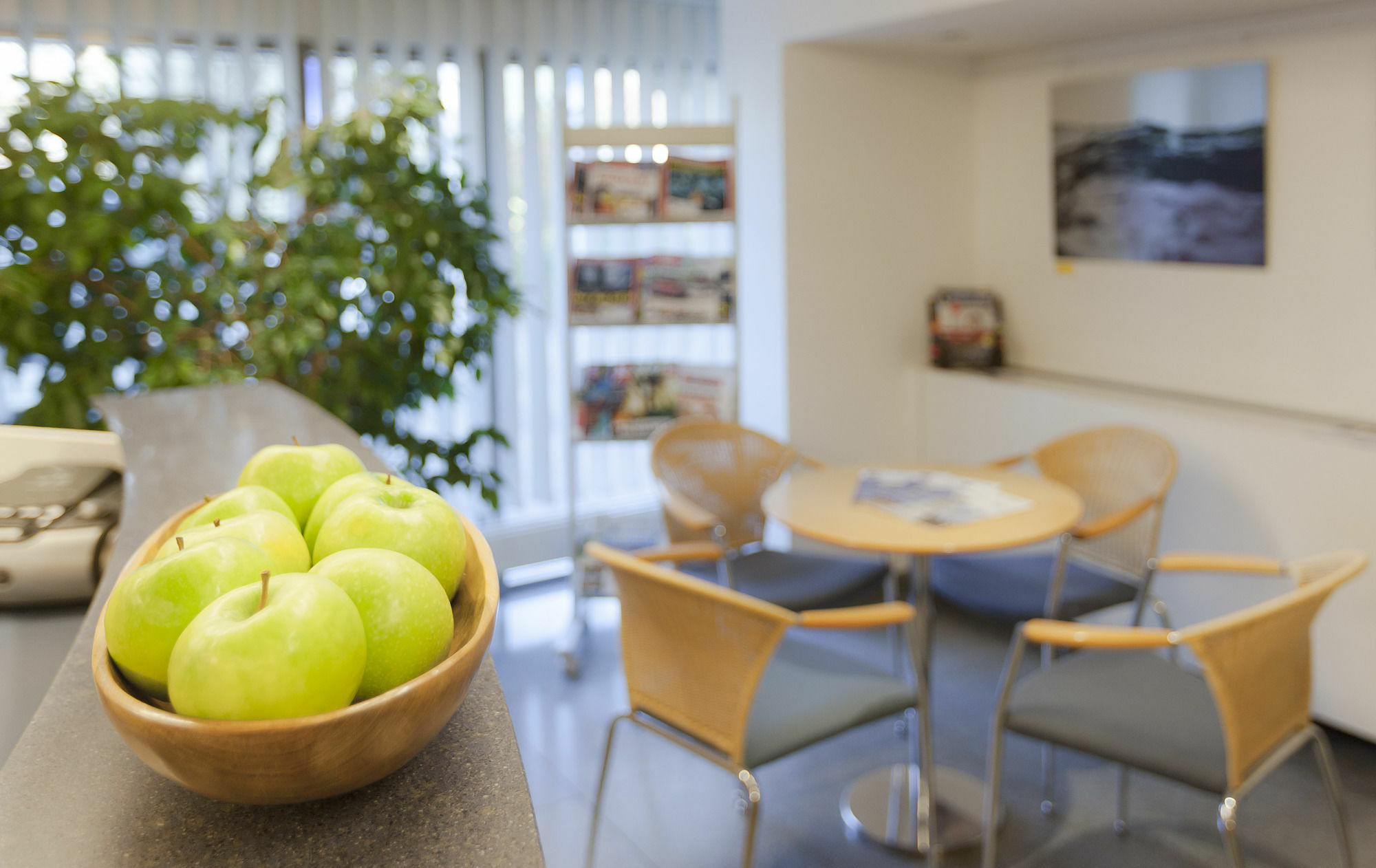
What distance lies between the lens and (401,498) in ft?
2.79

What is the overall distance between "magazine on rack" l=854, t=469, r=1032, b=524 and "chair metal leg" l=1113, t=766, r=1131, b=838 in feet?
2.32

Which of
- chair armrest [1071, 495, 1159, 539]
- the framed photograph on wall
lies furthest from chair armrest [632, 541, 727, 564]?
the framed photograph on wall

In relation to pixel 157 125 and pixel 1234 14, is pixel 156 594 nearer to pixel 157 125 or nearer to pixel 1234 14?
pixel 157 125

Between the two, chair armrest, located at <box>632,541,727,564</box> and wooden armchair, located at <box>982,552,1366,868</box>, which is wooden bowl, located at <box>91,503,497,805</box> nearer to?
wooden armchair, located at <box>982,552,1366,868</box>

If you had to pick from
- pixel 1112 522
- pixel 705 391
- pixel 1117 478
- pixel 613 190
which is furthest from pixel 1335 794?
pixel 613 190

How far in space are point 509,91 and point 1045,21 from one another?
2213mm

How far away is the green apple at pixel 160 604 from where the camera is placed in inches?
26.2

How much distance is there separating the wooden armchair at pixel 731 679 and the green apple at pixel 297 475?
3.99 ft

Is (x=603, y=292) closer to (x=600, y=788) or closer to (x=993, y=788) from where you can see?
(x=600, y=788)

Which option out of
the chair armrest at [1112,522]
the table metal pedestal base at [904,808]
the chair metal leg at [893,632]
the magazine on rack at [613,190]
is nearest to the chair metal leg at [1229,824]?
the table metal pedestal base at [904,808]

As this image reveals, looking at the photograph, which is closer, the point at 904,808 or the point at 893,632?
the point at 904,808

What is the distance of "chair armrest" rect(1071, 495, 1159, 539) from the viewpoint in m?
3.04

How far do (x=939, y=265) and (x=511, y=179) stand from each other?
1887 millimetres

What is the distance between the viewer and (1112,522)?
3059 mm
